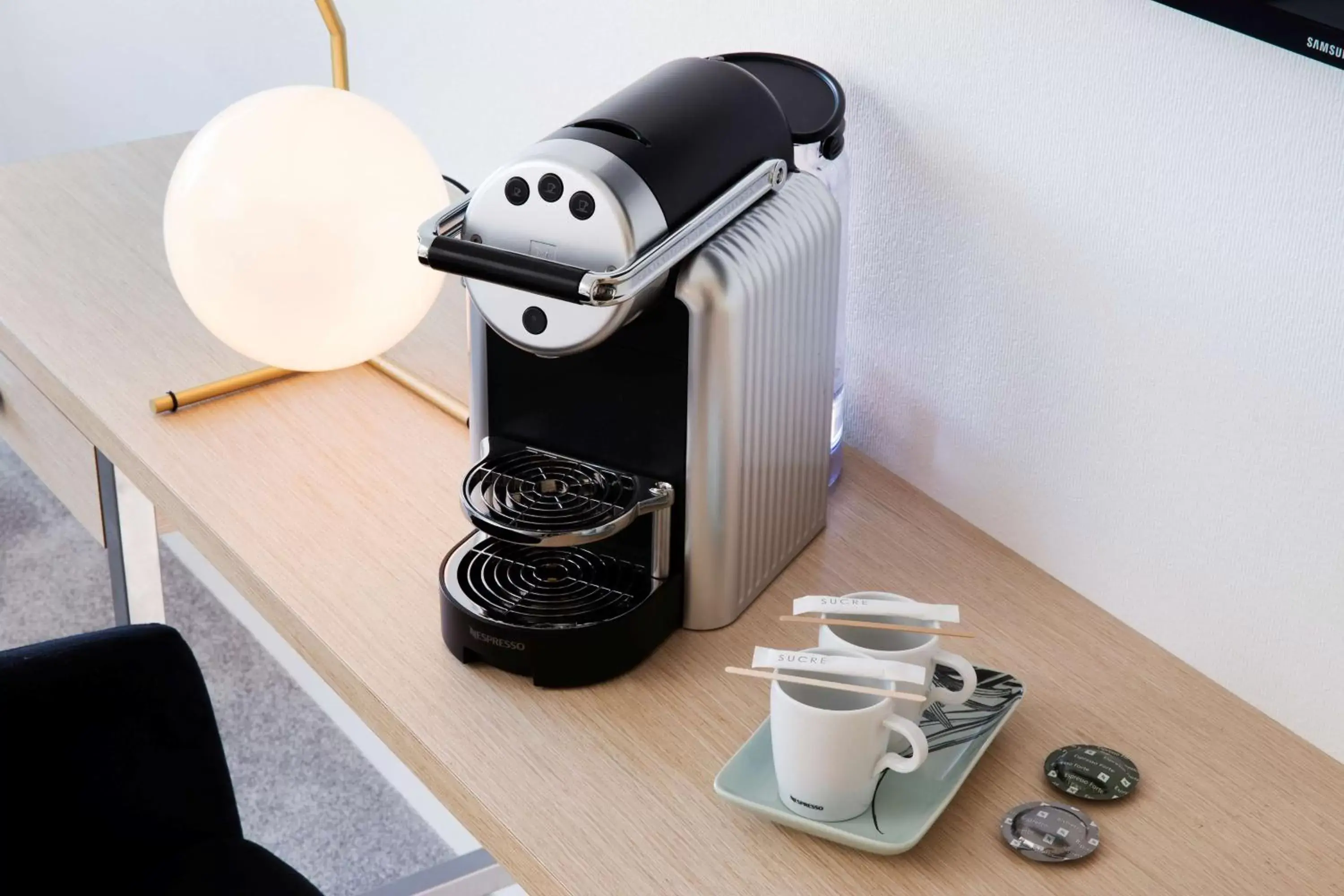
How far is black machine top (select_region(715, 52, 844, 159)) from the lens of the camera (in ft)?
3.48

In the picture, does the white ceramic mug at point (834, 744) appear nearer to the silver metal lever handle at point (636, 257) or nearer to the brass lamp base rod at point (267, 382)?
the silver metal lever handle at point (636, 257)

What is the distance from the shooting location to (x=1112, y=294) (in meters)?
0.99

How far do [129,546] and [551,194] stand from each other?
3.15ft

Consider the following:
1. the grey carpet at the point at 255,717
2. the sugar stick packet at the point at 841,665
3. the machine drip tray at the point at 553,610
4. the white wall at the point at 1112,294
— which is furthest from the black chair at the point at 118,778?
the grey carpet at the point at 255,717

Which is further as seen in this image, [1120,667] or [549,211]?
[1120,667]

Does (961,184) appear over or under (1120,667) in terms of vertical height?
over

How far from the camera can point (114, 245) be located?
1.54m

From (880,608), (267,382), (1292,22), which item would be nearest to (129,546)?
(267,382)

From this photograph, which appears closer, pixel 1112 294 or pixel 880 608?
pixel 880 608

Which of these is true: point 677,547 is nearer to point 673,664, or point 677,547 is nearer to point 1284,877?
point 673,664

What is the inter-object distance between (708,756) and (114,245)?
989 millimetres

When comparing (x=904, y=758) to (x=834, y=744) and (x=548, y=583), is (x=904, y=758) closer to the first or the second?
(x=834, y=744)

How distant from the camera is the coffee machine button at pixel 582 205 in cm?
86

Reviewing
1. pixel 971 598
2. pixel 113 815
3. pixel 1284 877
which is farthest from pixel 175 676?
pixel 1284 877
